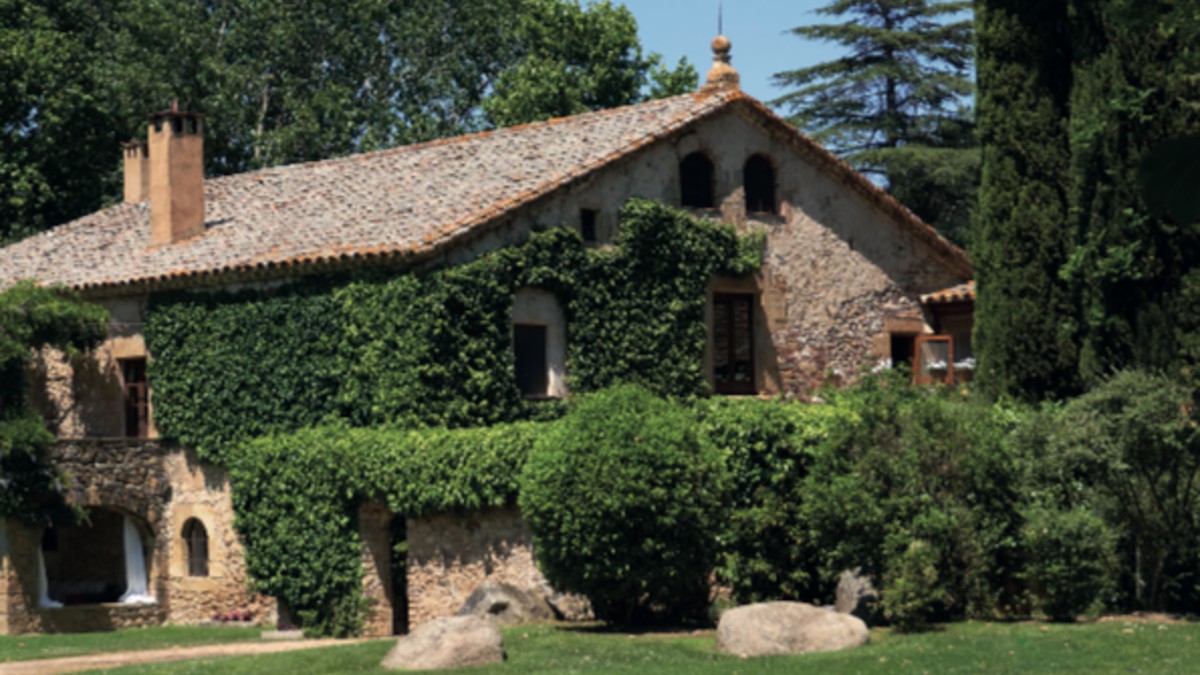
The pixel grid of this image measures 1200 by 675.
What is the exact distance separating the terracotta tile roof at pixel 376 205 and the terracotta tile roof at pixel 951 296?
0.83 metres

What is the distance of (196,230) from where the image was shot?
99.0ft

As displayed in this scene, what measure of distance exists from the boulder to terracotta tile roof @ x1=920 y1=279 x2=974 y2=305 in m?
11.1

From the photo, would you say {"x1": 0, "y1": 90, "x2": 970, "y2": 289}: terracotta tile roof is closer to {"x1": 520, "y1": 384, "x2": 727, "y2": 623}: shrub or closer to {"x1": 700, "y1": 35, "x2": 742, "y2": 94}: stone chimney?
{"x1": 700, "y1": 35, "x2": 742, "y2": 94}: stone chimney

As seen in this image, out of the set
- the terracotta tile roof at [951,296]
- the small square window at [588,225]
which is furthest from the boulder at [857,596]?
the terracotta tile roof at [951,296]

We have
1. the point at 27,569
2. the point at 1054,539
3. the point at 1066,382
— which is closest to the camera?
the point at 1054,539

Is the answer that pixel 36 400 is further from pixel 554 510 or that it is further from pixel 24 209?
pixel 554 510

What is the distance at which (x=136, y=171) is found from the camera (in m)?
35.5

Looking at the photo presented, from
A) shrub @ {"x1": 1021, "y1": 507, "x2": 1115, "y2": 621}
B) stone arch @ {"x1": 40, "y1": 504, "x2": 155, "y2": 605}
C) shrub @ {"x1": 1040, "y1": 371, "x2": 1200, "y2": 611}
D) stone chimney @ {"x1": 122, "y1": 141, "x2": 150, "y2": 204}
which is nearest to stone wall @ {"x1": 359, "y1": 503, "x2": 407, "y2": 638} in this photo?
stone arch @ {"x1": 40, "y1": 504, "x2": 155, "y2": 605}

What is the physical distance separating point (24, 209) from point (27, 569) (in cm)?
1492

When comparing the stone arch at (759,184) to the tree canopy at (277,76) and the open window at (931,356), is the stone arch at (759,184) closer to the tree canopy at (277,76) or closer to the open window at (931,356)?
the open window at (931,356)

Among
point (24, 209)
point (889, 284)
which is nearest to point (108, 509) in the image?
point (24, 209)

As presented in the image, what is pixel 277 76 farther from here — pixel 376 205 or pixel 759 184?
pixel 759 184

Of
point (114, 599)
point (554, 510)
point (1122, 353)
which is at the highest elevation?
point (1122, 353)

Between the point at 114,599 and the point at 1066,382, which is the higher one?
the point at 1066,382
